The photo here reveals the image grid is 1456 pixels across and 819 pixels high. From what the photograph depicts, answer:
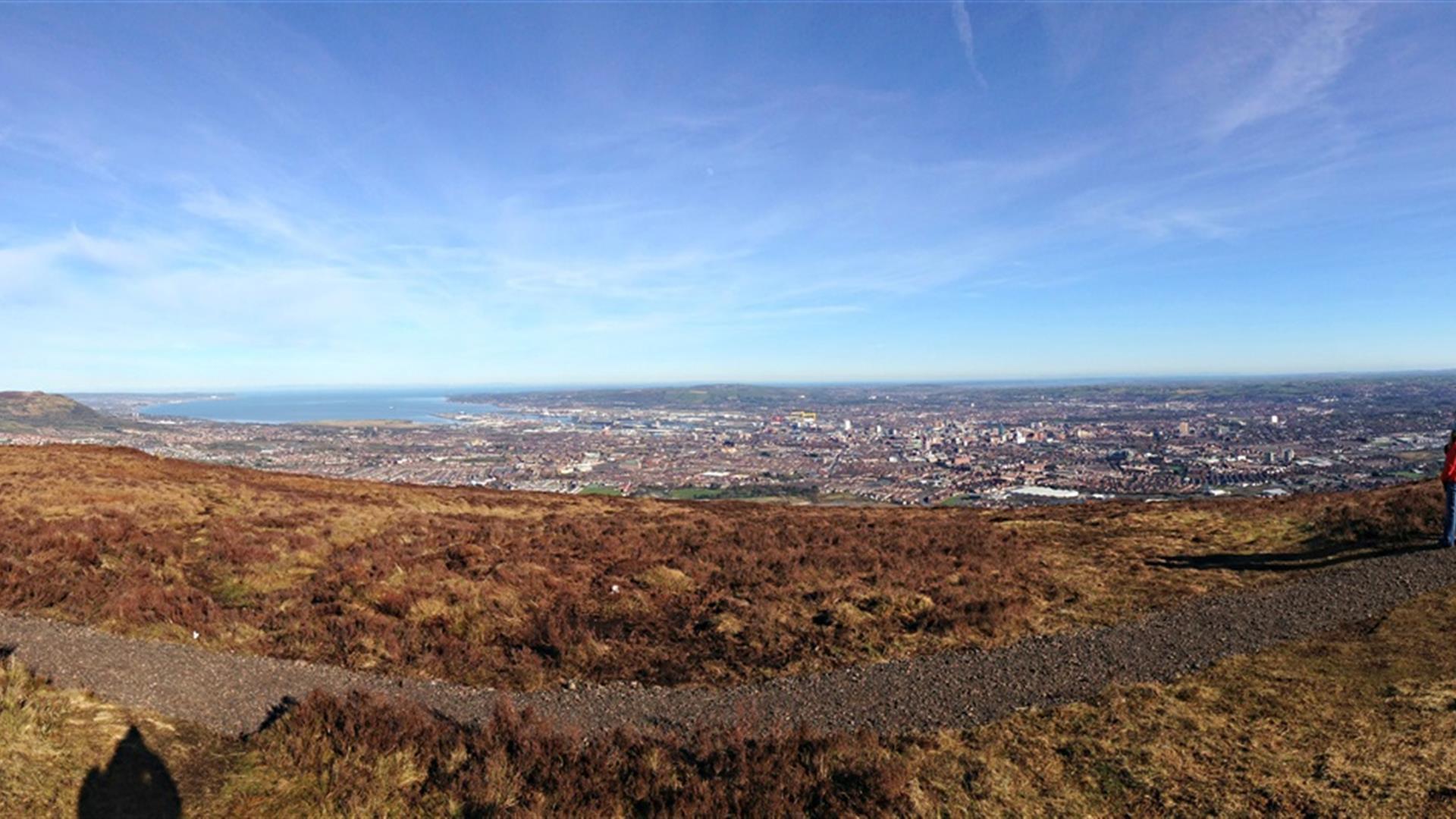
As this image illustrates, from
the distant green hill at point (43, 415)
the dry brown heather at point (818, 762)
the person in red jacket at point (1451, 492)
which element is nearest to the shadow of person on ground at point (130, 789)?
the dry brown heather at point (818, 762)

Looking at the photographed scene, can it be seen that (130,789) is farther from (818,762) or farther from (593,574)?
(593,574)

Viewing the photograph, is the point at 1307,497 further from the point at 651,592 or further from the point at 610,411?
the point at 610,411

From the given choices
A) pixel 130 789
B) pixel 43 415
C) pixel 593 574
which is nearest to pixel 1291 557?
pixel 593 574

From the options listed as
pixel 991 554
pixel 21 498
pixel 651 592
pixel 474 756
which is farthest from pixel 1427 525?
pixel 21 498

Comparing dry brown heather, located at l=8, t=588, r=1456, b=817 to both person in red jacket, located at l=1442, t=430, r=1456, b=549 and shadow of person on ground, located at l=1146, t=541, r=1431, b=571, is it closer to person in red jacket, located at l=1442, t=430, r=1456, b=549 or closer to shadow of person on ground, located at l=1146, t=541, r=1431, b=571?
shadow of person on ground, located at l=1146, t=541, r=1431, b=571

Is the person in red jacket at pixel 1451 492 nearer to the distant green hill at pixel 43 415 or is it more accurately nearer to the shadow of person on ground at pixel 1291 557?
the shadow of person on ground at pixel 1291 557

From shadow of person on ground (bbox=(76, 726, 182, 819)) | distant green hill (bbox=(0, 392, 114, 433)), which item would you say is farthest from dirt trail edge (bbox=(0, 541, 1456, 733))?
distant green hill (bbox=(0, 392, 114, 433))
